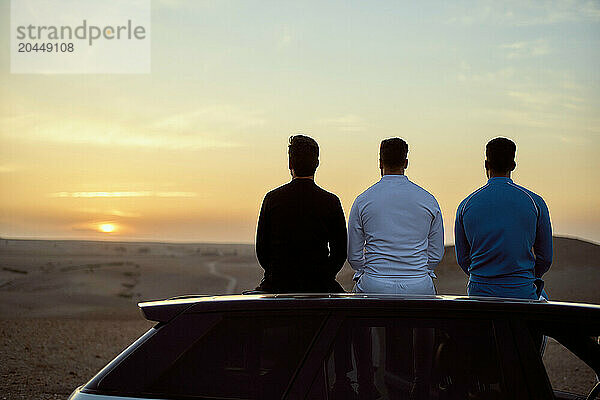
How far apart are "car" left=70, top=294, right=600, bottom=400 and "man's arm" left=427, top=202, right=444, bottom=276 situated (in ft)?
6.96

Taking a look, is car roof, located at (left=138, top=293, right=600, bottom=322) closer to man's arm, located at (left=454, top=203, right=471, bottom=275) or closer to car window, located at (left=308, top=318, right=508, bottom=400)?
car window, located at (left=308, top=318, right=508, bottom=400)

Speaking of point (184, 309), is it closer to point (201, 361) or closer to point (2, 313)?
point (201, 361)

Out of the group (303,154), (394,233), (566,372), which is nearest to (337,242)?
(394,233)

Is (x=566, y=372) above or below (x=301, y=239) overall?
below

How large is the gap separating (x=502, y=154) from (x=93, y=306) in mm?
31497

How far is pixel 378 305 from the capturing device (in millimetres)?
3471

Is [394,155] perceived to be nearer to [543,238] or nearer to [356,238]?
[356,238]

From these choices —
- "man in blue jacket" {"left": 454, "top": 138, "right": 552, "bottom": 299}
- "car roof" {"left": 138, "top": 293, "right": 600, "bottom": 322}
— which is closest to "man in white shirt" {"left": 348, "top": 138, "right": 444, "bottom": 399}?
"man in blue jacket" {"left": 454, "top": 138, "right": 552, "bottom": 299}

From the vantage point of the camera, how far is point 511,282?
5.28 m

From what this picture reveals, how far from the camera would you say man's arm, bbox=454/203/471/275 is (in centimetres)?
564

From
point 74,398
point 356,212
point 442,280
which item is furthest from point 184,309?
point 442,280

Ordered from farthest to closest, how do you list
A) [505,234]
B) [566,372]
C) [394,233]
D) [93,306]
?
[93,306]
[566,372]
[394,233]
[505,234]

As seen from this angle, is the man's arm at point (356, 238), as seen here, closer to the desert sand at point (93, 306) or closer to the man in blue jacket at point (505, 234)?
the man in blue jacket at point (505, 234)

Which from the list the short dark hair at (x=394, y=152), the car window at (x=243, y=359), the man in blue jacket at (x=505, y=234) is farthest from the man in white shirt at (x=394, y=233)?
the car window at (x=243, y=359)
